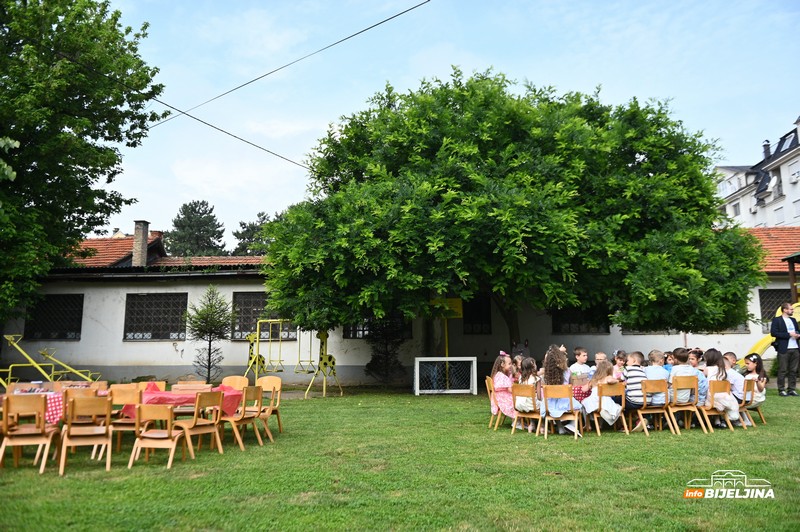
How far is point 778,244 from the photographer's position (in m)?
24.1

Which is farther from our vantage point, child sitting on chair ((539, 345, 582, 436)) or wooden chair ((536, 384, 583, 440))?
child sitting on chair ((539, 345, 582, 436))

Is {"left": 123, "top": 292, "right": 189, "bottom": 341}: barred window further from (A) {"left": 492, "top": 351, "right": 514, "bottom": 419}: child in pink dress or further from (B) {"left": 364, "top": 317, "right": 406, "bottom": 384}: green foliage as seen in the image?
(A) {"left": 492, "top": 351, "right": 514, "bottom": 419}: child in pink dress

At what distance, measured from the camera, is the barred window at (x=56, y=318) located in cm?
2092

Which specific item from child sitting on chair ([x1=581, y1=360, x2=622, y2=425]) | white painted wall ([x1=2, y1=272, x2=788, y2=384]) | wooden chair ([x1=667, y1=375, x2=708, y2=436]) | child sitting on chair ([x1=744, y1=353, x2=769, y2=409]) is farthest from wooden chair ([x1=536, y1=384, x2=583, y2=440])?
white painted wall ([x1=2, y1=272, x2=788, y2=384])

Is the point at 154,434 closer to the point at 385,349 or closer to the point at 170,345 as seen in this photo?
the point at 385,349

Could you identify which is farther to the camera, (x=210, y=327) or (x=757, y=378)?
(x=210, y=327)

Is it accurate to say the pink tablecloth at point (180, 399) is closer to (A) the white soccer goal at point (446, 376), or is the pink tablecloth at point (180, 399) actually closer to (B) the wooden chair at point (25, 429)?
(B) the wooden chair at point (25, 429)

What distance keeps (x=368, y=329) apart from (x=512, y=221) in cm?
844

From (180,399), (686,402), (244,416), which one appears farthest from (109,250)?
(686,402)

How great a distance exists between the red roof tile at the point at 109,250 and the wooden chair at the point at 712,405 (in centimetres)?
2190

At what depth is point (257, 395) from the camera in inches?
334

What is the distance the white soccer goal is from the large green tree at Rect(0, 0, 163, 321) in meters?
11.4

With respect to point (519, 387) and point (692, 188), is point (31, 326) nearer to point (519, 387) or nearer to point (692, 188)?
point (519, 387)

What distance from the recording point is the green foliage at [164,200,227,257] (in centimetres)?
6625
